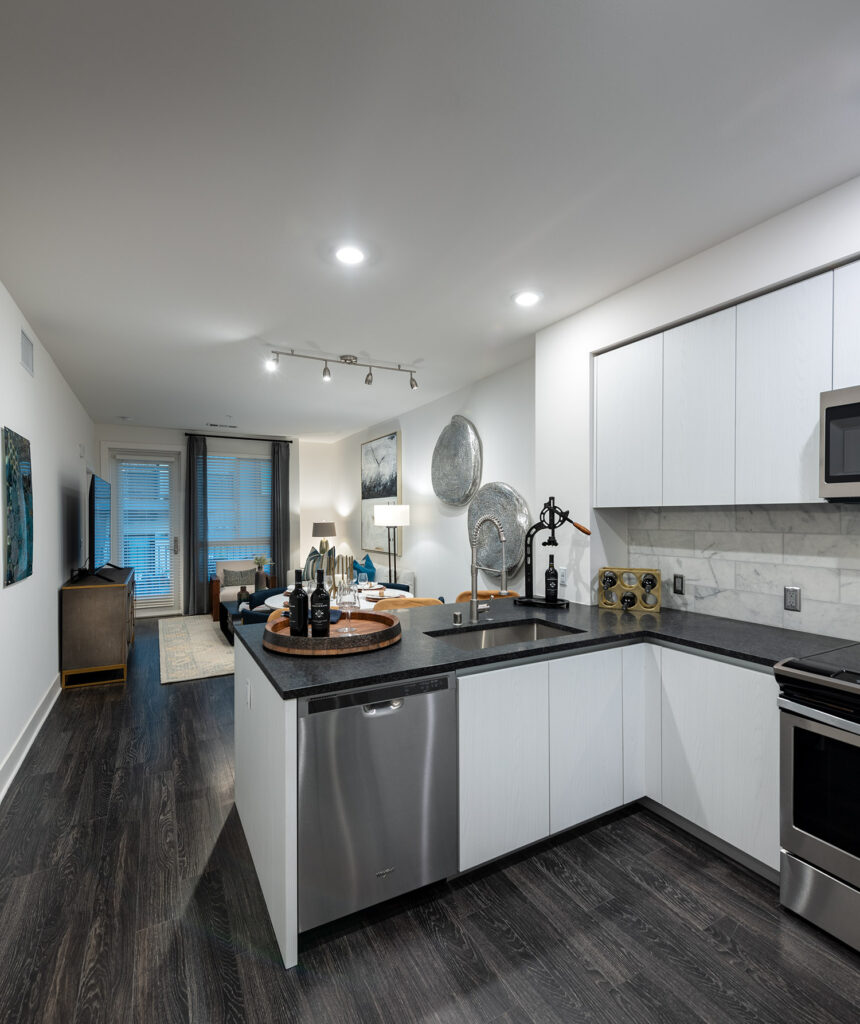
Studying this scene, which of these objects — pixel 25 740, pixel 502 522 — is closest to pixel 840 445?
pixel 502 522

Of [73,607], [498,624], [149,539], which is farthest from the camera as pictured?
[149,539]

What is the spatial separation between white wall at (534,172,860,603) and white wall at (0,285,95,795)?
299 cm

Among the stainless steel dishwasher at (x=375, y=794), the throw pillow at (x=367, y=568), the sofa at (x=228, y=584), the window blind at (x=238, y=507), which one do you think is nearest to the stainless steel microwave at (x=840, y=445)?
the stainless steel dishwasher at (x=375, y=794)

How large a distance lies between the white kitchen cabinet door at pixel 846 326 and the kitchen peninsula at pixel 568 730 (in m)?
1.03

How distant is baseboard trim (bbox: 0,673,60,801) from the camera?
271cm

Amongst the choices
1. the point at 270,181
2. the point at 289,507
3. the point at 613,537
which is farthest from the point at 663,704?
the point at 289,507

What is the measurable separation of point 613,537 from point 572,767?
1.39 meters

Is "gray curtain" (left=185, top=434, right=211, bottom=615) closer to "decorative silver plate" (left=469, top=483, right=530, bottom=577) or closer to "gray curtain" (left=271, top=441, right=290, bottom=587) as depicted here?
"gray curtain" (left=271, top=441, right=290, bottom=587)

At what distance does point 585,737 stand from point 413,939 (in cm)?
97

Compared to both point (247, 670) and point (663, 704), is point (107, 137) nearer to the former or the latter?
point (247, 670)

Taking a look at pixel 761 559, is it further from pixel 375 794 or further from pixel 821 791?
pixel 375 794

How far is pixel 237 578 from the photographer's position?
7.26 m

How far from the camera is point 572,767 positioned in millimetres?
2223

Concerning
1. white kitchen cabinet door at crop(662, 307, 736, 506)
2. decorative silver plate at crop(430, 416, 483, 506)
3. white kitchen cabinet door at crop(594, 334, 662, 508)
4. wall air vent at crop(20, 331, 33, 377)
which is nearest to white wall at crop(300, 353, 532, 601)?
decorative silver plate at crop(430, 416, 483, 506)
